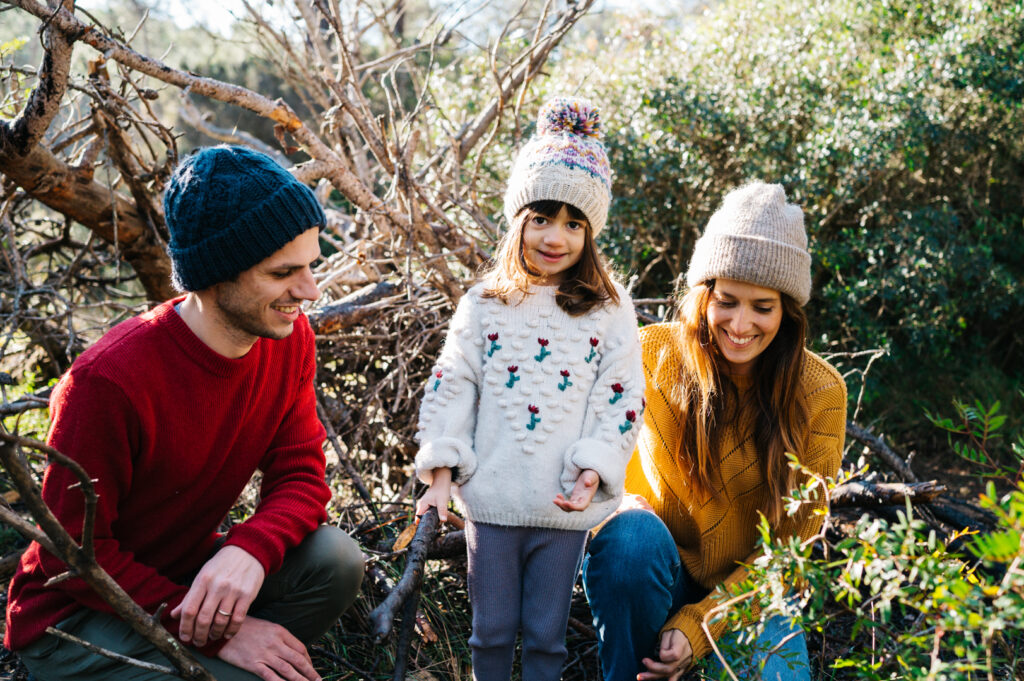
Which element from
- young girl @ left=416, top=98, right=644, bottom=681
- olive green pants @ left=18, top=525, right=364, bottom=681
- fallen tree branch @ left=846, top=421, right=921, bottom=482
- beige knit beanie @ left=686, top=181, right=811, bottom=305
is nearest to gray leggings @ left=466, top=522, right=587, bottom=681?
young girl @ left=416, top=98, right=644, bottom=681

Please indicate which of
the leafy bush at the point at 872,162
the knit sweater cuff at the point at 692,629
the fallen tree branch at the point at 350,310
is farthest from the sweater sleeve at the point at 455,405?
the leafy bush at the point at 872,162

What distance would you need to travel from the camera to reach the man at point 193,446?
1642 mm

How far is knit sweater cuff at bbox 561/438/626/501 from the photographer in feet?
6.28

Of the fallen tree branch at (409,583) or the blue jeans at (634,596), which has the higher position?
the fallen tree branch at (409,583)

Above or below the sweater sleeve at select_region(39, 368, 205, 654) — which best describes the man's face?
above

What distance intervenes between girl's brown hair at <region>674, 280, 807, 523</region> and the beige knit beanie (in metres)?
0.07

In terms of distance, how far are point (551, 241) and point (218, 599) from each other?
1173 mm

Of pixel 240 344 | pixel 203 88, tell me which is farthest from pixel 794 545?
pixel 203 88

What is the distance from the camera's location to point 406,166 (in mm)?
3094

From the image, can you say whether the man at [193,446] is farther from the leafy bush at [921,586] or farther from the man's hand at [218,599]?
the leafy bush at [921,586]

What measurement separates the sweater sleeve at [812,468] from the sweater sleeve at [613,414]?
1.23ft

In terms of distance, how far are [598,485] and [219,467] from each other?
929 millimetres

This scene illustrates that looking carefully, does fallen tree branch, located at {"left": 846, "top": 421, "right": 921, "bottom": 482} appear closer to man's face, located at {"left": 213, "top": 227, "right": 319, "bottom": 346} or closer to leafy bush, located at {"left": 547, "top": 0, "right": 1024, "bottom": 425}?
leafy bush, located at {"left": 547, "top": 0, "right": 1024, "bottom": 425}

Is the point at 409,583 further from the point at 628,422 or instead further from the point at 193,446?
the point at 628,422
